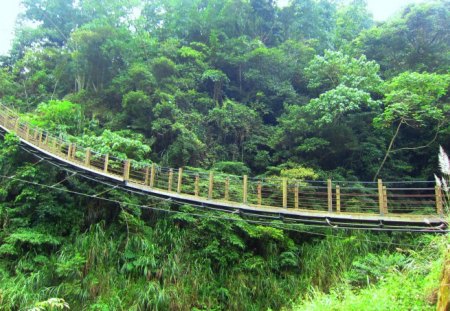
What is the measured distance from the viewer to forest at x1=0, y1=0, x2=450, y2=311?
7.45 m

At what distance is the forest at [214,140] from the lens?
293 inches

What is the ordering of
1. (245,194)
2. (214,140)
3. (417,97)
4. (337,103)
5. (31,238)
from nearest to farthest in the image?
1. (245,194)
2. (31,238)
3. (417,97)
4. (337,103)
5. (214,140)

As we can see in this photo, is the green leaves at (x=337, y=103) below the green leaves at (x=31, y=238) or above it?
above

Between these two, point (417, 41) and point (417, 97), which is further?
point (417, 41)

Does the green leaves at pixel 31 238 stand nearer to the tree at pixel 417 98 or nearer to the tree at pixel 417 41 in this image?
the tree at pixel 417 98

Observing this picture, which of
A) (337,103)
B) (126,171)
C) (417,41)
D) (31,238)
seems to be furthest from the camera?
(417,41)

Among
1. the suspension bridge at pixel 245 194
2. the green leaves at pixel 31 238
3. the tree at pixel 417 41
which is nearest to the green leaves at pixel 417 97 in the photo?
the tree at pixel 417 41

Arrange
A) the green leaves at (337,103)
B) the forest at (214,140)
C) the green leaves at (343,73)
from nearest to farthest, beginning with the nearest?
1. the forest at (214,140)
2. the green leaves at (337,103)
3. the green leaves at (343,73)

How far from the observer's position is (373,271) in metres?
6.33

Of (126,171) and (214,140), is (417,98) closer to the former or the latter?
(214,140)

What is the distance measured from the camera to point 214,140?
11.8 m

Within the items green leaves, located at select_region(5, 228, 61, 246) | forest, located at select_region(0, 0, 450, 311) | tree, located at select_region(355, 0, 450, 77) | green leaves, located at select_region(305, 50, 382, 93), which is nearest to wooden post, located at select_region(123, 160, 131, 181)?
forest, located at select_region(0, 0, 450, 311)

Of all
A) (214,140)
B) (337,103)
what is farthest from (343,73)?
(214,140)

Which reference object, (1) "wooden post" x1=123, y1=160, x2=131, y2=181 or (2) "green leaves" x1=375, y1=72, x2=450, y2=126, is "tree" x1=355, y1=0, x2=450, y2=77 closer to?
(2) "green leaves" x1=375, y1=72, x2=450, y2=126
